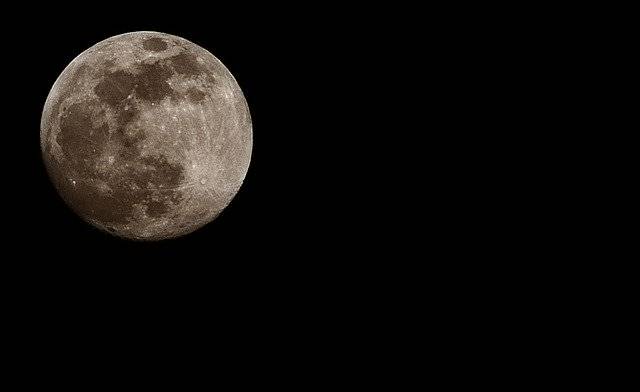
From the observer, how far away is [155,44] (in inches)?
172

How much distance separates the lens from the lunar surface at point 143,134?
407 centimetres

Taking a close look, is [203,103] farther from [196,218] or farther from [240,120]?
[196,218]

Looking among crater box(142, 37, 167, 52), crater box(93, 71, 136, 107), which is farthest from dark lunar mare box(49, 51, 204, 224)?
crater box(142, 37, 167, 52)

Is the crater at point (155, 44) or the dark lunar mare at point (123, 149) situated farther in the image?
the crater at point (155, 44)

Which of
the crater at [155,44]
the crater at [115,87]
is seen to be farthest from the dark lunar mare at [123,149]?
the crater at [155,44]

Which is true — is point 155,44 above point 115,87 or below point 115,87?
above

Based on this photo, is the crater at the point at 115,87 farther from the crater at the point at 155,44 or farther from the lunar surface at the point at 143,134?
the crater at the point at 155,44

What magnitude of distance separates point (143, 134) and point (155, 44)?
791 millimetres

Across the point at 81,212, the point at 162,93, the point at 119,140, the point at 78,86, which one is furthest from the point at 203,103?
the point at 81,212

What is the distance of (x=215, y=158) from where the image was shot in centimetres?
433

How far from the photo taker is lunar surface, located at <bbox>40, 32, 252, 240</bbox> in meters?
4.07

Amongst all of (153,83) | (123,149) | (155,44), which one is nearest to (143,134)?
(123,149)

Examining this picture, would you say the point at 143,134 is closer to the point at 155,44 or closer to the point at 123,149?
the point at 123,149

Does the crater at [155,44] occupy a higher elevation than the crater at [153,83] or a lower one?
higher
